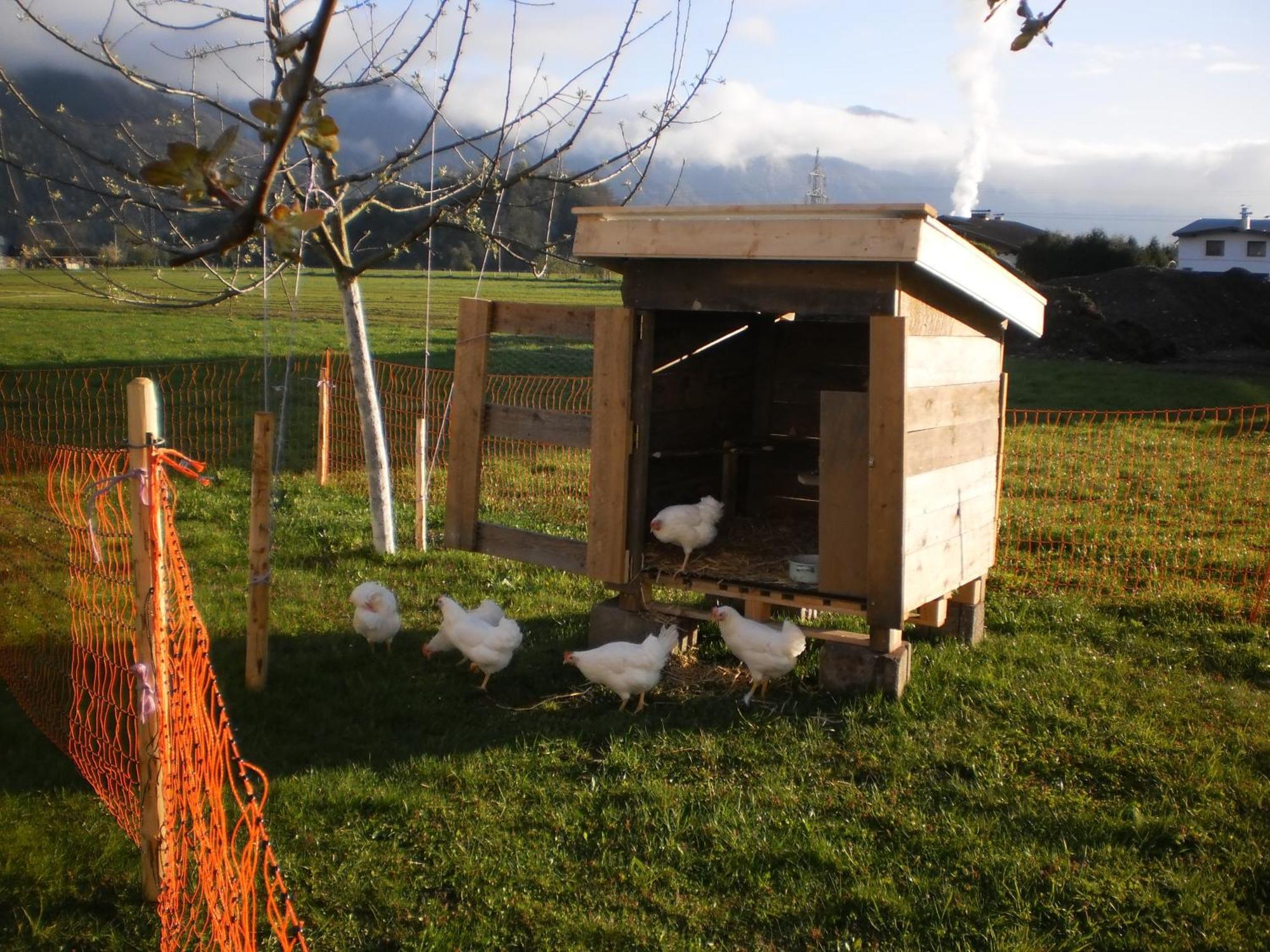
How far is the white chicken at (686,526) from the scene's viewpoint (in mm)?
5863

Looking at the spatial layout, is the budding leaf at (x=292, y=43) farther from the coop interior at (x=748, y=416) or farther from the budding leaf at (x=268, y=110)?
the coop interior at (x=748, y=416)

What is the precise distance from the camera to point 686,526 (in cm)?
586

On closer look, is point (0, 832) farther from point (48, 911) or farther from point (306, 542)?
point (306, 542)

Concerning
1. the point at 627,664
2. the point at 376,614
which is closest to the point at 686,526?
the point at 627,664

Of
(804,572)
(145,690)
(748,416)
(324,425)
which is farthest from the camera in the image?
(324,425)

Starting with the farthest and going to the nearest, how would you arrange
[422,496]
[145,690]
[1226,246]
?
[1226,246] → [422,496] → [145,690]

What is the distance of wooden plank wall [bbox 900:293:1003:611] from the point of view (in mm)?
5141

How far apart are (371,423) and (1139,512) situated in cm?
662

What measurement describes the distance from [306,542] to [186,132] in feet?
10.3

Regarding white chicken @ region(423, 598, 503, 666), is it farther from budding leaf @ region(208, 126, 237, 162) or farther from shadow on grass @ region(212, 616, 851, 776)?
budding leaf @ region(208, 126, 237, 162)

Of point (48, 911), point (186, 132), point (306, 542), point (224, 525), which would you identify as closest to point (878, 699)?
point (48, 911)

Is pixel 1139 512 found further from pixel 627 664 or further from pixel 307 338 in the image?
pixel 307 338

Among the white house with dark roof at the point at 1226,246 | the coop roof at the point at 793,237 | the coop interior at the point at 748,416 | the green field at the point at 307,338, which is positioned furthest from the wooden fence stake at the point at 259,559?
the white house with dark roof at the point at 1226,246

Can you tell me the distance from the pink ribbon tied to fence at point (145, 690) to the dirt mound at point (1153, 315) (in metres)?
23.4
